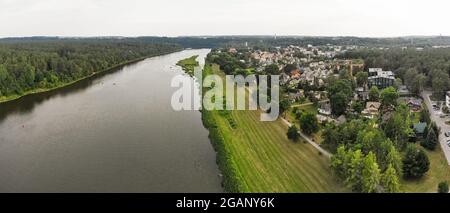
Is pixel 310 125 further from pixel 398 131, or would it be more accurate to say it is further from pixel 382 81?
pixel 382 81

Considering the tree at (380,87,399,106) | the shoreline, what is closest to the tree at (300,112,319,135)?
the shoreline

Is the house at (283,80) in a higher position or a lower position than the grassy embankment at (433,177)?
higher

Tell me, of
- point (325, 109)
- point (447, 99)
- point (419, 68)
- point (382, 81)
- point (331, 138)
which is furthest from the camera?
point (419, 68)

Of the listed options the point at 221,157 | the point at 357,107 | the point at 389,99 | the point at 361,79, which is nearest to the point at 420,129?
the point at 357,107

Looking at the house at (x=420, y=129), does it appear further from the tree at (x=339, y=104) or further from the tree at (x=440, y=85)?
the tree at (x=440, y=85)

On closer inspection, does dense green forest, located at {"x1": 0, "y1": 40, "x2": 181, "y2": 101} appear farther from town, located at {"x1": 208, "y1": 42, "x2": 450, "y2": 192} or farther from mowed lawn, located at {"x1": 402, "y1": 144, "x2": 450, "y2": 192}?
mowed lawn, located at {"x1": 402, "y1": 144, "x2": 450, "y2": 192}

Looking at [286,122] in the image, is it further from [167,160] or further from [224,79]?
[224,79]

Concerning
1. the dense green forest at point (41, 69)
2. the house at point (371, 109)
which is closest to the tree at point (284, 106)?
the house at point (371, 109)
